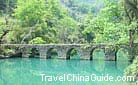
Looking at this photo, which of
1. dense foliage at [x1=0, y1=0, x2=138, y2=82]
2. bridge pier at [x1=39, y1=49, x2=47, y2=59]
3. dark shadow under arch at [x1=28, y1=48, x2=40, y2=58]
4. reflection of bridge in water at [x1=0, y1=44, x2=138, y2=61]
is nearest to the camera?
dense foliage at [x1=0, y1=0, x2=138, y2=82]

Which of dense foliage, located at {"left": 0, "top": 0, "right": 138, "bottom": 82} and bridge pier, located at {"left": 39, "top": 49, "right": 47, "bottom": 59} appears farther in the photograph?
bridge pier, located at {"left": 39, "top": 49, "right": 47, "bottom": 59}

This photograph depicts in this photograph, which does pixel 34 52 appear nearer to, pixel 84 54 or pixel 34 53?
pixel 34 53

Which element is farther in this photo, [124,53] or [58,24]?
[58,24]

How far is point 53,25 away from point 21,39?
875cm

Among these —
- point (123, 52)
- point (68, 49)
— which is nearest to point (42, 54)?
point (68, 49)

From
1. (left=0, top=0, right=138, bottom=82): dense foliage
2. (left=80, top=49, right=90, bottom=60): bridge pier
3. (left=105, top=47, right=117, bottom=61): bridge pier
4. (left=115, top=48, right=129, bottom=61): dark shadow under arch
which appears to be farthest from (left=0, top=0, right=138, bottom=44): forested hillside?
(left=80, top=49, right=90, bottom=60): bridge pier

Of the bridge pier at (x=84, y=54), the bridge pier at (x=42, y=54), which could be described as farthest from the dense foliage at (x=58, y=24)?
the bridge pier at (x=42, y=54)

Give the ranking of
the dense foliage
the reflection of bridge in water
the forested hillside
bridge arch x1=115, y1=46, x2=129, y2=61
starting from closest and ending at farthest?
the dense foliage
the forested hillside
bridge arch x1=115, y1=46, x2=129, y2=61
the reflection of bridge in water

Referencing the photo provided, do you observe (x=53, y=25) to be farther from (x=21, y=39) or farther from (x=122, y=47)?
(x=122, y=47)

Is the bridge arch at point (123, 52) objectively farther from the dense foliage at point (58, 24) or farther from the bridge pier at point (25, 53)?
the bridge pier at point (25, 53)

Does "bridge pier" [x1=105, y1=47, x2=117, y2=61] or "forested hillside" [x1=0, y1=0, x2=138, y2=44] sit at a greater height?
"forested hillside" [x1=0, y1=0, x2=138, y2=44]

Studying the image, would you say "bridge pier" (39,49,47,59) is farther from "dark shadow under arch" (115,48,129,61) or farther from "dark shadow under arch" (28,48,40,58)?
"dark shadow under arch" (115,48,129,61)

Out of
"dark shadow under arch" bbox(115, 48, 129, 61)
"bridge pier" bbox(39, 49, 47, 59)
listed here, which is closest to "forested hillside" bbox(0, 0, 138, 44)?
"dark shadow under arch" bbox(115, 48, 129, 61)

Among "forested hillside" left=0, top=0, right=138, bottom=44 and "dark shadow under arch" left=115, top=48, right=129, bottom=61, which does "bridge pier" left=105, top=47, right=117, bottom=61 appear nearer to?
"dark shadow under arch" left=115, top=48, right=129, bottom=61
